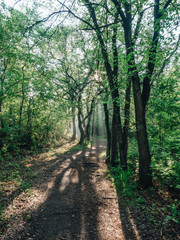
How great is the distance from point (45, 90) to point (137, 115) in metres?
6.85

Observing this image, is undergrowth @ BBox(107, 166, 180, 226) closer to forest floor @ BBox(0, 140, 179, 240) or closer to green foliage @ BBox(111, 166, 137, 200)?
green foliage @ BBox(111, 166, 137, 200)

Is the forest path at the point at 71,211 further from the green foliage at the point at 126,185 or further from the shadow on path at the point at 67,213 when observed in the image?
the green foliage at the point at 126,185

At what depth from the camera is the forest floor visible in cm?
335

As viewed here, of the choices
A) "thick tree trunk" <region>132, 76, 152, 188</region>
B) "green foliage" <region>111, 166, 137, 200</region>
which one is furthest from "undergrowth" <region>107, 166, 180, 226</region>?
"thick tree trunk" <region>132, 76, 152, 188</region>

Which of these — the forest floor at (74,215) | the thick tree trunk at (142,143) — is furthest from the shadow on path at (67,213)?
the thick tree trunk at (142,143)

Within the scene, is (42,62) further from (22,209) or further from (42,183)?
(22,209)

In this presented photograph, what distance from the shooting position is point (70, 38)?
14.0 meters

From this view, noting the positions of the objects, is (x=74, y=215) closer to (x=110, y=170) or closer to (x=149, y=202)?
(x=149, y=202)

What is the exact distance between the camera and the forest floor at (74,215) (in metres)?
3.35

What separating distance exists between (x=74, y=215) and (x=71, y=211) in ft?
0.70

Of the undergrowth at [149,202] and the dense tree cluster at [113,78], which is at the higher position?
the dense tree cluster at [113,78]

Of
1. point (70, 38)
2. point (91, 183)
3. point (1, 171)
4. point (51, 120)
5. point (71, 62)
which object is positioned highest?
point (70, 38)

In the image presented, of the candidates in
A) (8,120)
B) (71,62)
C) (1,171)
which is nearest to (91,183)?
(1,171)

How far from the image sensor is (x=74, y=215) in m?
4.09
